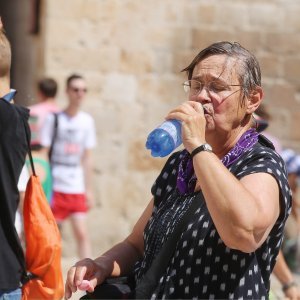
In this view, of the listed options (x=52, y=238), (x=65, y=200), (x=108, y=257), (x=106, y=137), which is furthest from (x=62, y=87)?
(x=108, y=257)

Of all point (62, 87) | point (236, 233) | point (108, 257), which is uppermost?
point (236, 233)

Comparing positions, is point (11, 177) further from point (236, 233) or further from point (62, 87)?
point (62, 87)

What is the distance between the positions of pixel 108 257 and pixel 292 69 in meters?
6.19

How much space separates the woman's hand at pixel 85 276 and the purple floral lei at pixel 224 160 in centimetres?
35

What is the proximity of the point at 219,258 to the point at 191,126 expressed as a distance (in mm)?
362

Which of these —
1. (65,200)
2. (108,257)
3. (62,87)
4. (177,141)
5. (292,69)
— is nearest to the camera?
(177,141)

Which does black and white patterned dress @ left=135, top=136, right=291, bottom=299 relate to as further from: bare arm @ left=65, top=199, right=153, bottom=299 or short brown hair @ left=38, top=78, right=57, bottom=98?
short brown hair @ left=38, top=78, right=57, bottom=98

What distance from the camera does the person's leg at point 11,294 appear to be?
3.07 metres

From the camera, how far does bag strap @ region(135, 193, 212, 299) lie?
2.39m

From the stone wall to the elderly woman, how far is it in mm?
5481

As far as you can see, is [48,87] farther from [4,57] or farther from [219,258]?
[219,258]

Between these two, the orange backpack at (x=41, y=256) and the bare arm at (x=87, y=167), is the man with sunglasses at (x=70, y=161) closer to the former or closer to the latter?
the bare arm at (x=87, y=167)

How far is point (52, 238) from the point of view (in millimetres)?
3230

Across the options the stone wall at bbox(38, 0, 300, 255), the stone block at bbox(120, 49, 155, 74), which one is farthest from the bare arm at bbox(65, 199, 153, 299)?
the stone block at bbox(120, 49, 155, 74)
